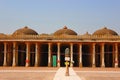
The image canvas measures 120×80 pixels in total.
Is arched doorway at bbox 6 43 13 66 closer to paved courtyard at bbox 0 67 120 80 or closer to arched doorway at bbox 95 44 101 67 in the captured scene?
arched doorway at bbox 95 44 101 67

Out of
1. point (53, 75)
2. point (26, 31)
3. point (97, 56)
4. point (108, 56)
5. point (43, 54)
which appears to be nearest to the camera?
point (53, 75)

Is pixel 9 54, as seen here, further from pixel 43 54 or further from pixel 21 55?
pixel 43 54

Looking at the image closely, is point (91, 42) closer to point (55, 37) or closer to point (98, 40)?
point (98, 40)

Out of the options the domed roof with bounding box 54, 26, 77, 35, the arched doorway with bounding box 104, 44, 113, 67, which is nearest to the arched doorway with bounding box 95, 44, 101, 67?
the arched doorway with bounding box 104, 44, 113, 67

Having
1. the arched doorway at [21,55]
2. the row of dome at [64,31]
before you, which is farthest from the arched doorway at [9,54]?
the row of dome at [64,31]

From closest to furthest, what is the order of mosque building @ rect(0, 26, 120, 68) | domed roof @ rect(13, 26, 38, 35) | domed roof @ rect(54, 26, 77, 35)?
mosque building @ rect(0, 26, 120, 68) < domed roof @ rect(13, 26, 38, 35) < domed roof @ rect(54, 26, 77, 35)

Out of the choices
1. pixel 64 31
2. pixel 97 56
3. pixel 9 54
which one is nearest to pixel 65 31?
pixel 64 31

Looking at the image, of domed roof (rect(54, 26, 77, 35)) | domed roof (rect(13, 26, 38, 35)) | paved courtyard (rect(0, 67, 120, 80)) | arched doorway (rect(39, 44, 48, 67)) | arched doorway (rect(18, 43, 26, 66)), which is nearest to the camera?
paved courtyard (rect(0, 67, 120, 80))

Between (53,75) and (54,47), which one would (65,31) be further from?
(53,75)

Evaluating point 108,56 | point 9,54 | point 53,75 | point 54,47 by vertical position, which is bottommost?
point 53,75

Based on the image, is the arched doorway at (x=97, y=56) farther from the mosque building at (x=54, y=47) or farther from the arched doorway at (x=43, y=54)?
the arched doorway at (x=43, y=54)

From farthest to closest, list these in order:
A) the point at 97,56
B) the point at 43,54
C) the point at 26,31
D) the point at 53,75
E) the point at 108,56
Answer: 1. the point at 26,31
2. the point at 43,54
3. the point at 108,56
4. the point at 97,56
5. the point at 53,75

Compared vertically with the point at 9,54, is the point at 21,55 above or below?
below

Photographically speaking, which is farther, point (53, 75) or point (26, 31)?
point (26, 31)
